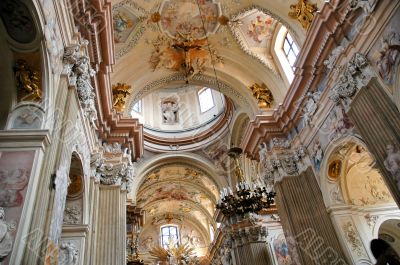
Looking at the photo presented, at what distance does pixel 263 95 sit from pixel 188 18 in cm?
374

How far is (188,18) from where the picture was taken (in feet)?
36.9

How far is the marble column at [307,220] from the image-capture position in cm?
830

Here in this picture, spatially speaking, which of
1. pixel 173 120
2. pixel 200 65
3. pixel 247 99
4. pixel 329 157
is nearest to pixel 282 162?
pixel 329 157

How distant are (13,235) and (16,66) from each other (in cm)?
254

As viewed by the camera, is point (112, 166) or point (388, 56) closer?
point (388, 56)

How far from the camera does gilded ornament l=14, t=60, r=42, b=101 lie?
16.5ft

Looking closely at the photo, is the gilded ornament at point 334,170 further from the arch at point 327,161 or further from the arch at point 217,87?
the arch at point 217,87

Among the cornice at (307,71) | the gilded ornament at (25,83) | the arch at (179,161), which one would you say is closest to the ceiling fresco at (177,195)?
the arch at (179,161)

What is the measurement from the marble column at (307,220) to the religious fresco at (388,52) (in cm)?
378

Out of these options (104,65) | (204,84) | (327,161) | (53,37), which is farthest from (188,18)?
(53,37)

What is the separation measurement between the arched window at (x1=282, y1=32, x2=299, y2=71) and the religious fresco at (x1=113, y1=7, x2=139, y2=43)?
200 inches

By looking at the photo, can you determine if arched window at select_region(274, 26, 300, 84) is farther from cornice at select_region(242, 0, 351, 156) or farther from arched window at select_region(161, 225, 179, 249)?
arched window at select_region(161, 225, 179, 249)

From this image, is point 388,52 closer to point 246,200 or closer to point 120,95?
point 246,200

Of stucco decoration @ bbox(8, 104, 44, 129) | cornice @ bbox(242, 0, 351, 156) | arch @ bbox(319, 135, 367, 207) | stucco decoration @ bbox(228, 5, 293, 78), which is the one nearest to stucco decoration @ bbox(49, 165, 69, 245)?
stucco decoration @ bbox(8, 104, 44, 129)
